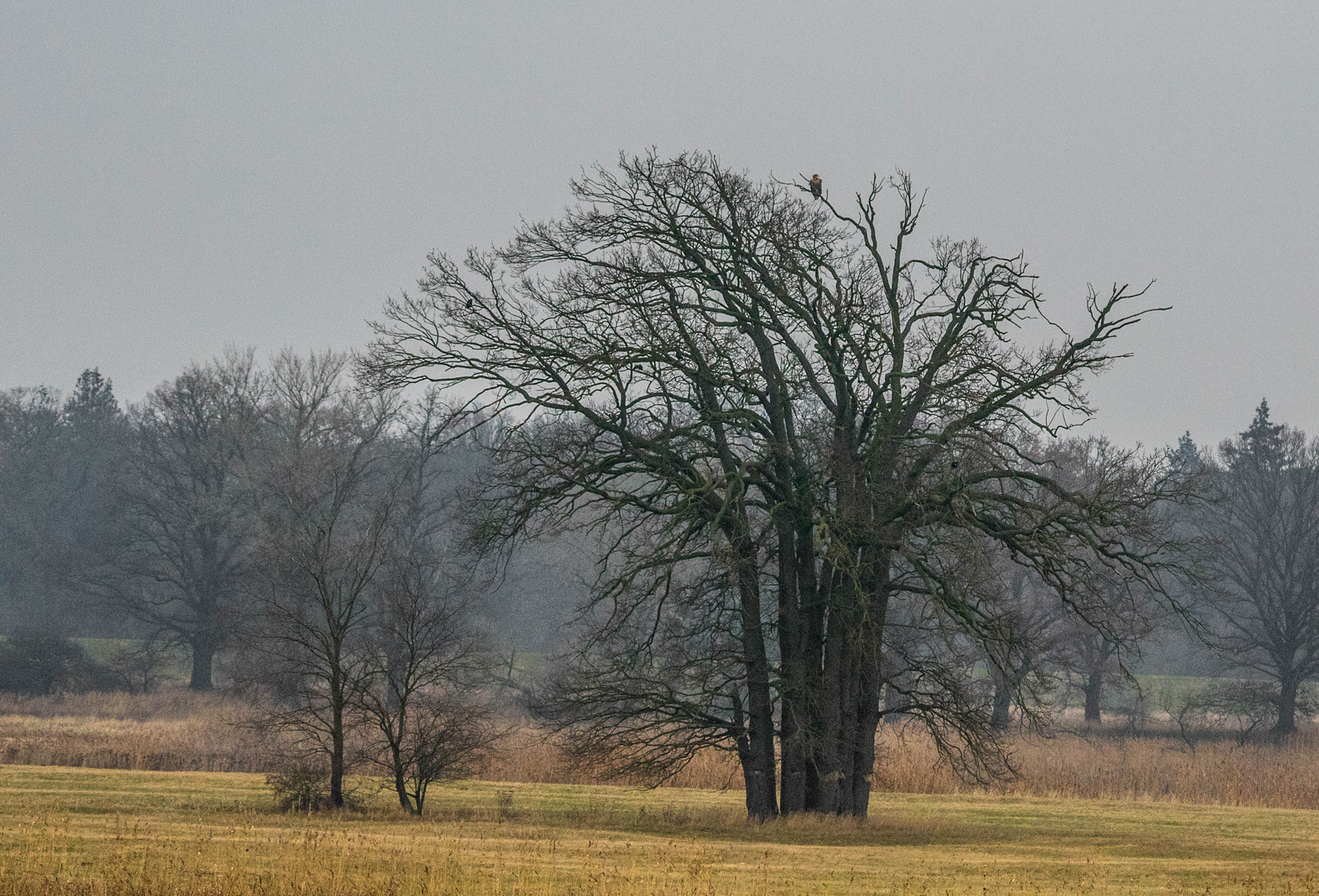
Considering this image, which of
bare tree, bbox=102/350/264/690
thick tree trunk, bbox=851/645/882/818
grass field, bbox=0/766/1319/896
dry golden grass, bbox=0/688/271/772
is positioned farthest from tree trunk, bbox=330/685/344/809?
bare tree, bbox=102/350/264/690

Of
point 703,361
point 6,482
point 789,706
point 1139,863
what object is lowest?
point 1139,863

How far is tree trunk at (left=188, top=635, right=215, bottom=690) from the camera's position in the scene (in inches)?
2243

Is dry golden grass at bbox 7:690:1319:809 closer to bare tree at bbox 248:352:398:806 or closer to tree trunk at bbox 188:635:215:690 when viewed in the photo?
bare tree at bbox 248:352:398:806

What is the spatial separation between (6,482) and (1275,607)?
70392 mm

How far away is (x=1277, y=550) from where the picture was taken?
5112cm

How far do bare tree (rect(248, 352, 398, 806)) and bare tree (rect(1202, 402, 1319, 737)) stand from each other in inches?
1236

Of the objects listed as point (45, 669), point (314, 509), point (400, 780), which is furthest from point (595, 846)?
point (45, 669)

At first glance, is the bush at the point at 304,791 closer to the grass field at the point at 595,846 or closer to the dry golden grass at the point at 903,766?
the grass field at the point at 595,846

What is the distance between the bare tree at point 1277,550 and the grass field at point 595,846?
22.2m

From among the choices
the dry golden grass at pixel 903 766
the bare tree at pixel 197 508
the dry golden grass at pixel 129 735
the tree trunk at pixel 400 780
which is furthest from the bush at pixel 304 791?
the bare tree at pixel 197 508

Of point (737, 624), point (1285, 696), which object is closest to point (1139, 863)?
point (737, 624)

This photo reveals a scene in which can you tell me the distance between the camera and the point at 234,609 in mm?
50156

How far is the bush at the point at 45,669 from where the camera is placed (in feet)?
178

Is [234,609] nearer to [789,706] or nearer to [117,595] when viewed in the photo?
[117,595]
